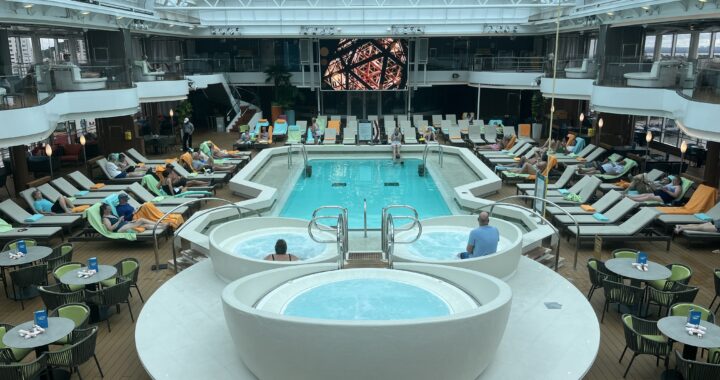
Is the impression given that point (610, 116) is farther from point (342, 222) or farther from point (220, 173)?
point (342, 222)

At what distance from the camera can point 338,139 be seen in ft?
70.1

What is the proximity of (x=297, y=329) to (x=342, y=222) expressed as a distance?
108 inches

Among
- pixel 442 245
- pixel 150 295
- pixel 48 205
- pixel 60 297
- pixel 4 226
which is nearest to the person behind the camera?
pixel 60 297

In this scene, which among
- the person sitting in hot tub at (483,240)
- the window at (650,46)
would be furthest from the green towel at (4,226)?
the window at (650,46)

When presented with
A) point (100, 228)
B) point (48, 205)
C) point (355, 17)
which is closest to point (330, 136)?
point (355, 17)

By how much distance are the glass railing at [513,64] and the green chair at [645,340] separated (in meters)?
18.1

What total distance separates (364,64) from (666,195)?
53.0ft

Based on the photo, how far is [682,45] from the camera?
20141 millimetres

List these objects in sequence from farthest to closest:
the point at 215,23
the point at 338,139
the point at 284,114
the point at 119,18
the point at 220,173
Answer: the point at 284,114 → the point at 215,23 → the point at 338,139 → the point at 119,18 → the point at 220,173

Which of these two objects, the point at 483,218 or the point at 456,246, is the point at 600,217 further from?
the point at 483,218

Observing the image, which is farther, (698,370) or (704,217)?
(704,217)

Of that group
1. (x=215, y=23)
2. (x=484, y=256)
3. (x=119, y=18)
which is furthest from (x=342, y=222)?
(x=215, y=23)

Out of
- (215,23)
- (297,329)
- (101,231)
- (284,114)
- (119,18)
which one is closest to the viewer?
(297,329)

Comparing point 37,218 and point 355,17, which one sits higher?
point 355,17
